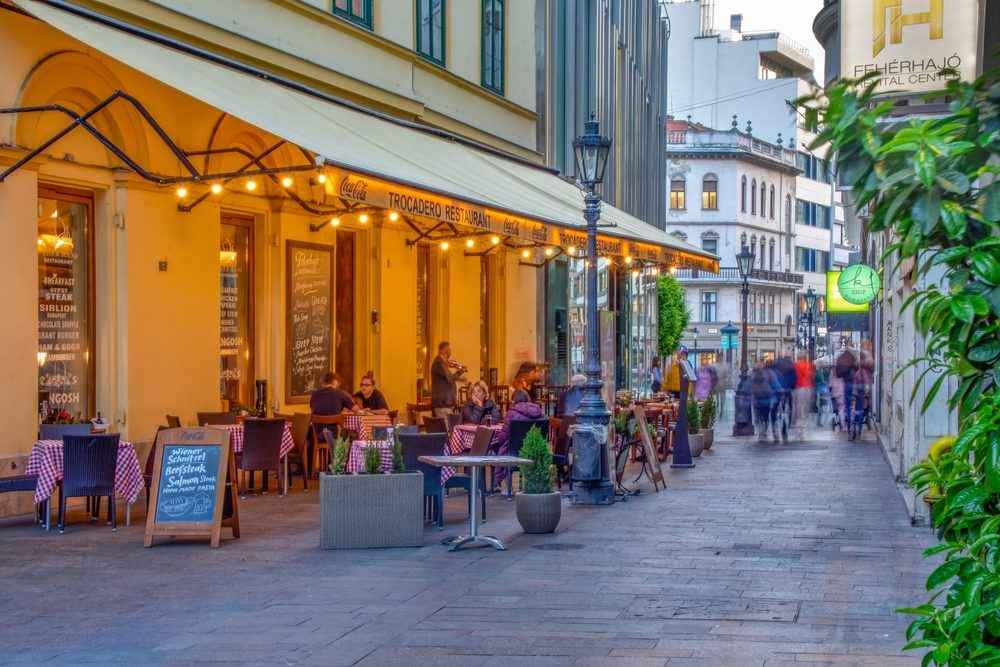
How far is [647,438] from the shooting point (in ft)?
55.3

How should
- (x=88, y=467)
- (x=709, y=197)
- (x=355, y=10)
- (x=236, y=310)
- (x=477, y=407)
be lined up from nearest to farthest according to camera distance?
(x=88, y=467) < (x=477, y=407) < (x=236, y=310) < (x=355, y=10) < (x=709, y=197)

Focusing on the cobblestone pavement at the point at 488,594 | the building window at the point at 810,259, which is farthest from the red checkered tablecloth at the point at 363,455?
the building window at the point at 810,259

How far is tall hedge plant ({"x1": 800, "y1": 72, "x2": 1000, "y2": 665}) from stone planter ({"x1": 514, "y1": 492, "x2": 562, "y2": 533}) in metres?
8.74

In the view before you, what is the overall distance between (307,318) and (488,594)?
10.5m

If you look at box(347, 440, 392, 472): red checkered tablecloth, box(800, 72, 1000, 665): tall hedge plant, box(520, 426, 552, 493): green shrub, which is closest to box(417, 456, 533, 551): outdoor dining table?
box(347, 440, 392, 472): red checkered tablecloth

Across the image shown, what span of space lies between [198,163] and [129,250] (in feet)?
6.09

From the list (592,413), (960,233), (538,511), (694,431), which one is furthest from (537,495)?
(694,431)

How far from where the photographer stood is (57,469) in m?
12.8

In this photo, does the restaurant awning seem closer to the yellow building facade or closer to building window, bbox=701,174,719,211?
the yellow building facade

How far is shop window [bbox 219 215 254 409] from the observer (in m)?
17.7

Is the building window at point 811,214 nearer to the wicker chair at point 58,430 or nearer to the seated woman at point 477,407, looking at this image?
the seated woman at point 477,407

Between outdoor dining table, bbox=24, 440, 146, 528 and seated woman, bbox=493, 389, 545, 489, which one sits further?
seated woman, bbox=493, 389, 545, 489

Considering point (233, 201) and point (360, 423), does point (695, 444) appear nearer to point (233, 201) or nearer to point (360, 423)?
point (360, 423)

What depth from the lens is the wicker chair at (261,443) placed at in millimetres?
15086
